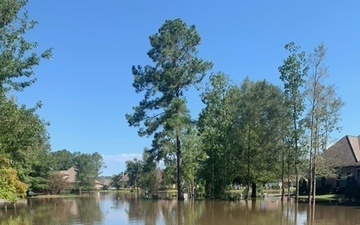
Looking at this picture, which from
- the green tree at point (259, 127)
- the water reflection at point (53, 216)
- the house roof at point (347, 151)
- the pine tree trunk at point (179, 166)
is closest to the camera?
the water reflection at point (53, 216)

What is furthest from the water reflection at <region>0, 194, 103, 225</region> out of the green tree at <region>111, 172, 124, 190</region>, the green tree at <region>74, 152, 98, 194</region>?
the green tree at <region>111, 172, 124, 190</region>

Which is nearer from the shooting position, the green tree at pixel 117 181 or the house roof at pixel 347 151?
the house roof at pixel 347 151

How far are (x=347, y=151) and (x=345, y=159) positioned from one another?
137 centimetres

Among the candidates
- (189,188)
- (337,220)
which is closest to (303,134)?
(337,220)

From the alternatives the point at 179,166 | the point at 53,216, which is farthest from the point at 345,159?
the point at 53,216

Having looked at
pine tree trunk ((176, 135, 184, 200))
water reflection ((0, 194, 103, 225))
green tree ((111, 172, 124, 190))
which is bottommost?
green tree ((111, 172, 124, 190))

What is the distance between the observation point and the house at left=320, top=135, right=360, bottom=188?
44.1 meters

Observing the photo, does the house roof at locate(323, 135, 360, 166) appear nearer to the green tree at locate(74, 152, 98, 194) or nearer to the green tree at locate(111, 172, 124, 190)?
the green tree at locate(74, 152, 98, 194)

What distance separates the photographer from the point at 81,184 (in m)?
116

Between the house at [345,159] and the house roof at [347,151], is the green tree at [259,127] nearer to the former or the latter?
the house at [345,159]

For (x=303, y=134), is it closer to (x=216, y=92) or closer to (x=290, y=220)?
(x=216, y=92)

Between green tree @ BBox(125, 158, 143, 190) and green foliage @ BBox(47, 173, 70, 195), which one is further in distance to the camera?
green tree @ BBox(125, 158, 143, 190)

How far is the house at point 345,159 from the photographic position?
44.1 meters

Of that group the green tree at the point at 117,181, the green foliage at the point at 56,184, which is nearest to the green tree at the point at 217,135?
the green foliage at the point at 56,184
